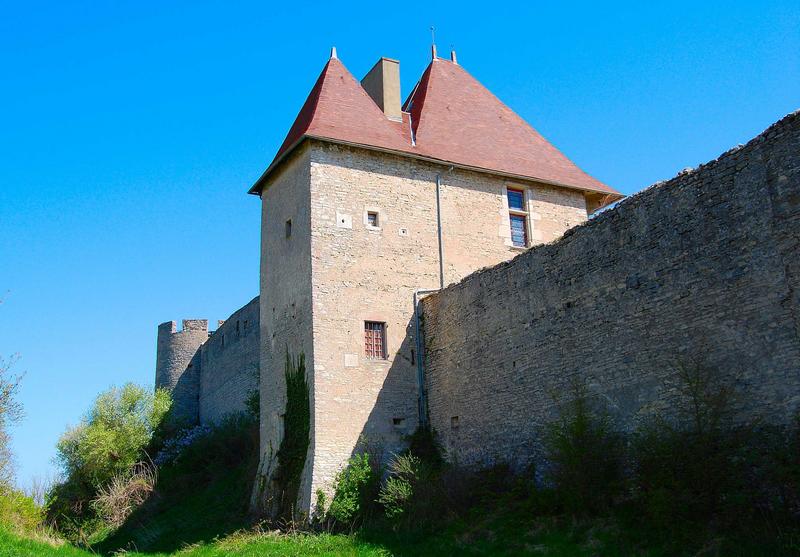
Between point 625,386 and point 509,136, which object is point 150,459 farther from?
point 625,386

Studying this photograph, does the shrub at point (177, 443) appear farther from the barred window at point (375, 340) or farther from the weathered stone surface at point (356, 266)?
the barred window at point (375, 340)

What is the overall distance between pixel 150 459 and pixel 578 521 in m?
18.4

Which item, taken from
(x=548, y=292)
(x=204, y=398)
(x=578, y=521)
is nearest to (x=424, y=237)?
(x=548, y=292)

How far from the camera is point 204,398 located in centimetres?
3284

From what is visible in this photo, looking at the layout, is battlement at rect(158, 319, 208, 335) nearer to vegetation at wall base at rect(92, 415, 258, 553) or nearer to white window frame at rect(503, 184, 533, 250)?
vegetation at wall base at rect(92, 415, 258, 553)

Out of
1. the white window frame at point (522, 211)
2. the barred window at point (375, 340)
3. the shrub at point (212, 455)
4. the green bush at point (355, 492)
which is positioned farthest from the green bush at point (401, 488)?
the shrub at point (212, 455)

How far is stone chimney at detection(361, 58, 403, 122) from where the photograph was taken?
1961 cm

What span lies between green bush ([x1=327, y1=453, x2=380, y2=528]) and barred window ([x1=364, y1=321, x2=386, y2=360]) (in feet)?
7.06

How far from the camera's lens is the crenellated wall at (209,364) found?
27188mm

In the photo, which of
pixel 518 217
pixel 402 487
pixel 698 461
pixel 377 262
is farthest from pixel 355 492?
pixel 518 217

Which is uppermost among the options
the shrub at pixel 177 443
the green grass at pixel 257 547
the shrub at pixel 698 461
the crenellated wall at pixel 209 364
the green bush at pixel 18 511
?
the crenellated wall at pixel 209 364

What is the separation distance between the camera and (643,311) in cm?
1131

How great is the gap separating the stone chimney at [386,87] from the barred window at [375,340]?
5.62m

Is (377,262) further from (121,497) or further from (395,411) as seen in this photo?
(121,497)
